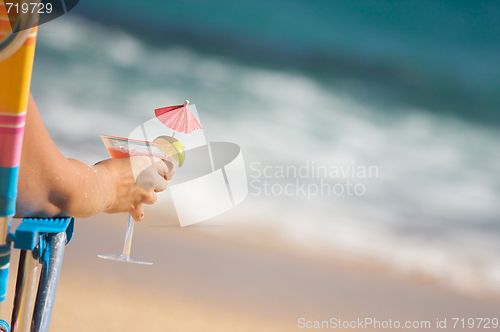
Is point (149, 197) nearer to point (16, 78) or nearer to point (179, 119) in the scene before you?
point (179, 119)

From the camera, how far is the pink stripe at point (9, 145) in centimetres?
32

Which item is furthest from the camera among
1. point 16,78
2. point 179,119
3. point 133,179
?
point 179,119

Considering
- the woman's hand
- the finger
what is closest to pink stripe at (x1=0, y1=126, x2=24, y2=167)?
the woman's hand

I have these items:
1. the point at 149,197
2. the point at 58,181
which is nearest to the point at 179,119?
the point at 149,197

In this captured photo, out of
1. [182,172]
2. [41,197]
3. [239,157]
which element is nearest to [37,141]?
[41,197]

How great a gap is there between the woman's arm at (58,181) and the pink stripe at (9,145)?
6 centimetres

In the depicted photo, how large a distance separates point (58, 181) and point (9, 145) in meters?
0.11

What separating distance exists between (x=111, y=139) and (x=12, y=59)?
0.34 meters

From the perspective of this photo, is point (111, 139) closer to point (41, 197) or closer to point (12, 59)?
point (41, 197)

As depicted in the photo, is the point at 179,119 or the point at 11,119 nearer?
the point at 11,119

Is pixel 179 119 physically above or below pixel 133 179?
above

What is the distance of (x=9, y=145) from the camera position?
0.32 meters

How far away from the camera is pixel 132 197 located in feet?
2.00

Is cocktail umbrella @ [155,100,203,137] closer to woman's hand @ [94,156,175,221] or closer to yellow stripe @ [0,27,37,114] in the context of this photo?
woman's hand @ [94,156,175,221]
